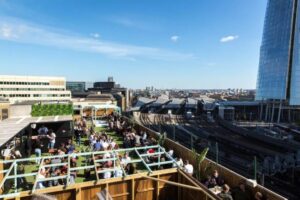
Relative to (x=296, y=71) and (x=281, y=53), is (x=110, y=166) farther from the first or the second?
(x=281, y=53)

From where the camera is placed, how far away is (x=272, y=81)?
102 m

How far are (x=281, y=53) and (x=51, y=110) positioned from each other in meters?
93.2

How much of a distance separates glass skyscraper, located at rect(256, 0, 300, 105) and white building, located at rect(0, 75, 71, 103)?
74.0 metres

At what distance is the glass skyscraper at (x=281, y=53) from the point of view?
307 feet

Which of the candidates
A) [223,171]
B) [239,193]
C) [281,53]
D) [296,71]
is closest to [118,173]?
[223,171]

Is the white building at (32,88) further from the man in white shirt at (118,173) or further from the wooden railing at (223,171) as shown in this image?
the man in white shirt at (118,173)

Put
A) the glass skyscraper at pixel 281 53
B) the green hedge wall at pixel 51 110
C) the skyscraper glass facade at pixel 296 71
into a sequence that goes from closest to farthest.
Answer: the green hedge wall at pixel 51 110
the skyscraper glass facade at pixel 296 71
the glass skyscraper at pixel 281 53

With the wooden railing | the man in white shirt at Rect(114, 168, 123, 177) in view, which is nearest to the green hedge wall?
the wooden railing

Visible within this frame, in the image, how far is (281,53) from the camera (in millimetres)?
97312

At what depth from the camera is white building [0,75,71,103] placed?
4323 inches

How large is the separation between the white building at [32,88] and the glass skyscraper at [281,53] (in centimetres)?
7402

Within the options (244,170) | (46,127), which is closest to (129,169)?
(46,127)

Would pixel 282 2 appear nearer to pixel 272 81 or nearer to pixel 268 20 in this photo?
pixel 268 20

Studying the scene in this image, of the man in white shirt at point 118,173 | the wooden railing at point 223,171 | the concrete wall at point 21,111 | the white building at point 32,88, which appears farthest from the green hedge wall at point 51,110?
the white building at point 32,88
